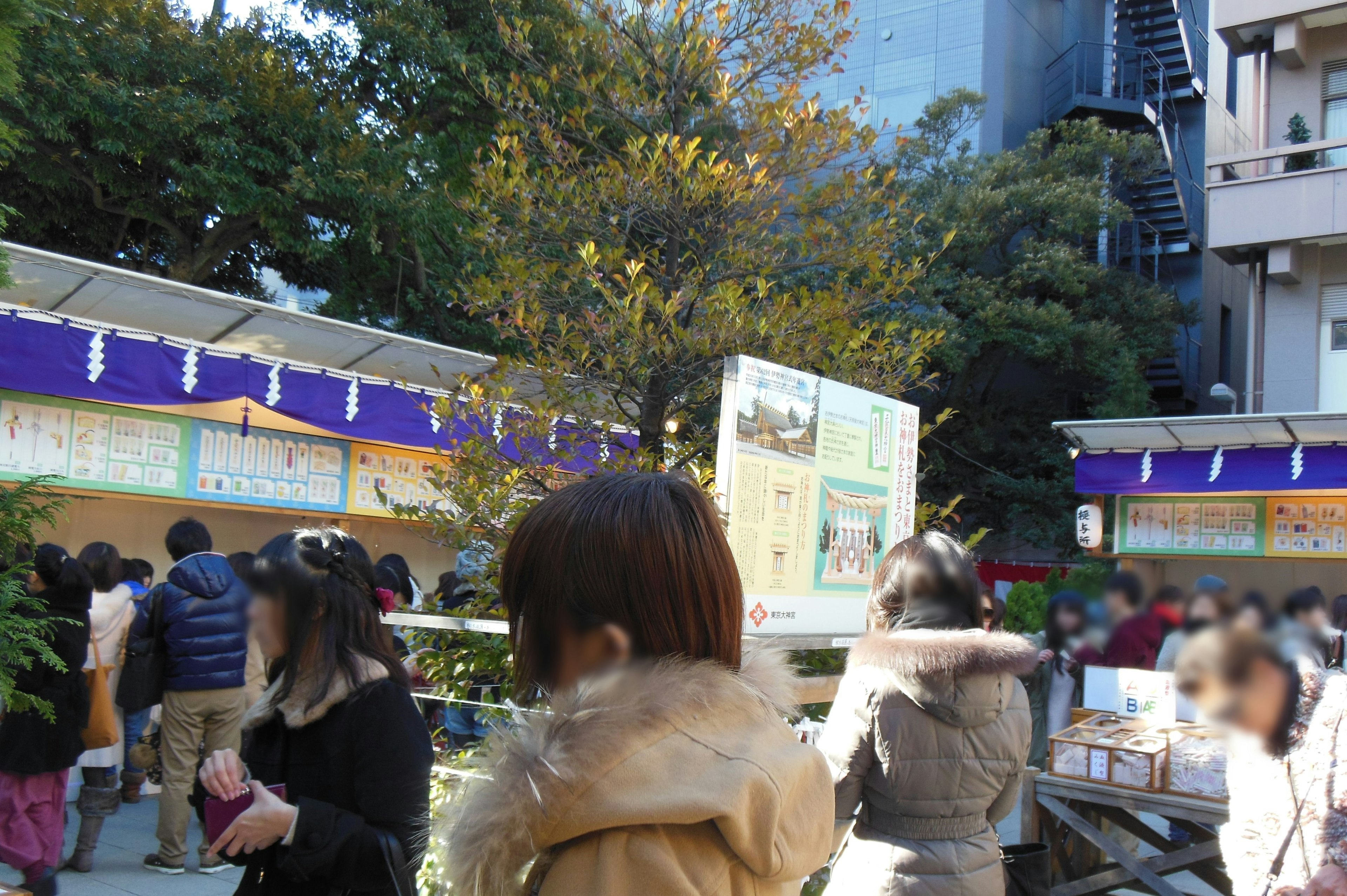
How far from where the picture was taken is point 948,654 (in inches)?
109

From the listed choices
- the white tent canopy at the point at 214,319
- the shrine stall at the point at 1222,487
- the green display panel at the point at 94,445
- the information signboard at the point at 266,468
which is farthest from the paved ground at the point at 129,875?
the shrine stall at the point at 1222,487

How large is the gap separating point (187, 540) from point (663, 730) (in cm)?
519

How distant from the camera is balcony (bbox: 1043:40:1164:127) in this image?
760 inches

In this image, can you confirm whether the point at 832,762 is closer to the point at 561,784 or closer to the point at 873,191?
the point at 561,784

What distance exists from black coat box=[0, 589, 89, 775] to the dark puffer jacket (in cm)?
76

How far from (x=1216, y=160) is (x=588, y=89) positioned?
39.9ft

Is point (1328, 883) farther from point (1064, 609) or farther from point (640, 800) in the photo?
point (640, 800)

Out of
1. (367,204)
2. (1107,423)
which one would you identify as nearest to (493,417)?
(367,204)

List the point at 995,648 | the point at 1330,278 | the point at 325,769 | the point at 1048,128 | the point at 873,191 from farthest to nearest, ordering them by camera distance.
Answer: the point at 1048,128, the point at 1330,278, the point at 873,191, the point at 995,648, the point at 325,769

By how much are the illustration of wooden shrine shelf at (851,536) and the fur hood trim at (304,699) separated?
2.52 m

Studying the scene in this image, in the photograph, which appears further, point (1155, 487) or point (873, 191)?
point (1155, 487)

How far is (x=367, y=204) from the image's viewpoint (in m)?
9.93

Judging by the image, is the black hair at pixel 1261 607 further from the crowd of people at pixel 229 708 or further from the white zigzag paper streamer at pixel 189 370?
the white zigzag paper streamer at pixel 189 370

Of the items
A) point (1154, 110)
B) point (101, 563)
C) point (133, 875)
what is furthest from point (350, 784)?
point (1154, 110)
